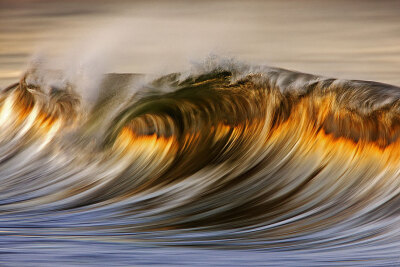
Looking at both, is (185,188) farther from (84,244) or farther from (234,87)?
(84,244)

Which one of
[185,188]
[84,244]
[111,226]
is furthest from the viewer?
[185,188]

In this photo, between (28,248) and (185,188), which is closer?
(28,248)

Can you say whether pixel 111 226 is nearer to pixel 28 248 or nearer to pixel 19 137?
pixel 28 248

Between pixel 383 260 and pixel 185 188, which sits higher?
pixel 185 188

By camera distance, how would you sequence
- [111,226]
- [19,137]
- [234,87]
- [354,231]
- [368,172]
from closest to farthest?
1. [354,231]
2. [111,226]
3. [368,172]
4. [234,87]
5. [19,137]

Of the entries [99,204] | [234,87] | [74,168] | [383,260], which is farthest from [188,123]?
[383,260]

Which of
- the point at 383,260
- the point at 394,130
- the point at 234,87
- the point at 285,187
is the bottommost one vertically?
the point at 383,260
